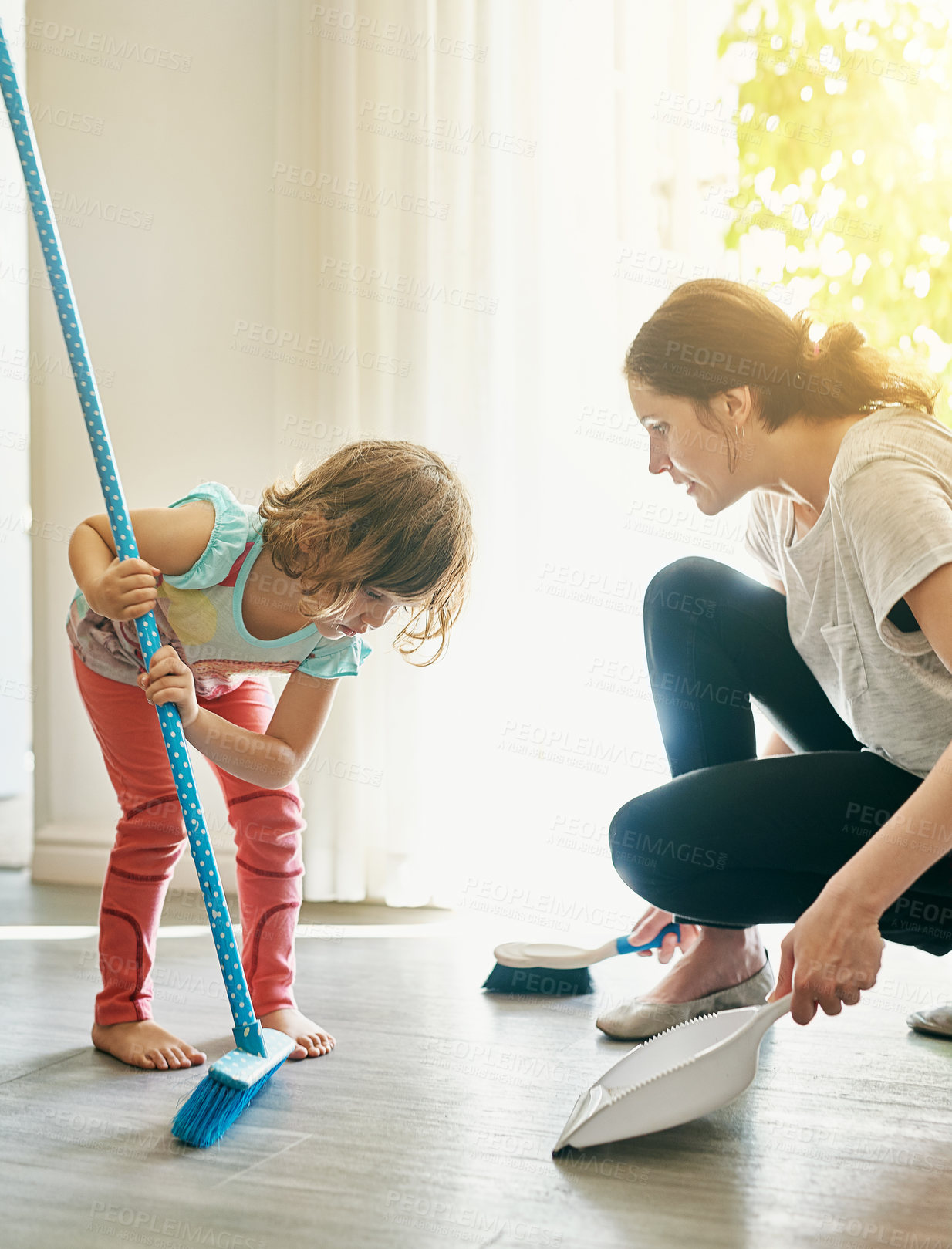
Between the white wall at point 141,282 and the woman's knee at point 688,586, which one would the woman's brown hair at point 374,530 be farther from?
the white wall at point 141,282

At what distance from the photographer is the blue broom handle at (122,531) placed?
39.3 inches

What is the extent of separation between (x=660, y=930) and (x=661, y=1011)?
108mm

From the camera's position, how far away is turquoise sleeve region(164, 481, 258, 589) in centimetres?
113

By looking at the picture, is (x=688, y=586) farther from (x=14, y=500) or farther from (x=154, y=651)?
(x=14, y=500)

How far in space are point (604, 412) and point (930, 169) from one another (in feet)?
2.19

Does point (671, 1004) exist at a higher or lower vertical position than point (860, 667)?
lower

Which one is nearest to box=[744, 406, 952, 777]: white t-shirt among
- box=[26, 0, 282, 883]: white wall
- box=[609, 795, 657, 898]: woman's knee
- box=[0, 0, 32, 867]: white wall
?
box=[609, 795, 657, 898]: woman's knee

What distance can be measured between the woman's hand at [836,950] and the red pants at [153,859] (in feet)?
2.06

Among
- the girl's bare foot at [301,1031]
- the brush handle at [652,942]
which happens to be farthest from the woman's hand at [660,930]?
the girl's bare foot at [301,1031]

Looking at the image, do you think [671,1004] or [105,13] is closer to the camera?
[671,1004]

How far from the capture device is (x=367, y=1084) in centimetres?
105

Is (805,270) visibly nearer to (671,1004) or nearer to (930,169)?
(930,169)

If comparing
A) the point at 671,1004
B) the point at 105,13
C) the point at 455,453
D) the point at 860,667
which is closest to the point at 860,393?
the point at 860,667

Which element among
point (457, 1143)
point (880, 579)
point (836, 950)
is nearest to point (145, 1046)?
point (457, 1143)
